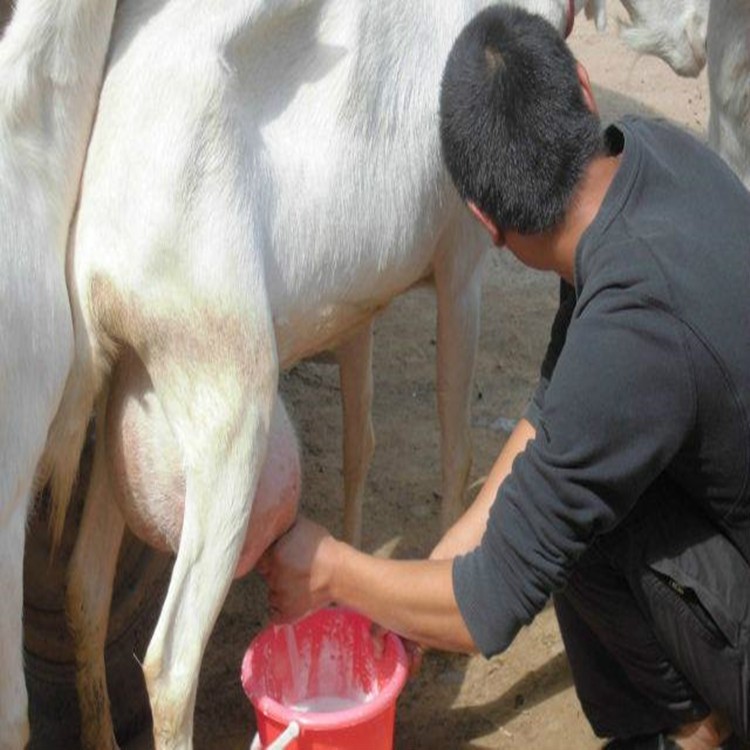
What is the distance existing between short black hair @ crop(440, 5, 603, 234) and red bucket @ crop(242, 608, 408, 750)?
0.94 m

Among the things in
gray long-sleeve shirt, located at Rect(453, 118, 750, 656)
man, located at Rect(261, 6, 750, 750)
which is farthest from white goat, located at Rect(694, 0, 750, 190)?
gray long-sleeve shirt, located at Rect(453, 118, 750, 656)

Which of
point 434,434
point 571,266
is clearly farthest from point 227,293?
point 434,434

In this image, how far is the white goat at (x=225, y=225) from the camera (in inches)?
115

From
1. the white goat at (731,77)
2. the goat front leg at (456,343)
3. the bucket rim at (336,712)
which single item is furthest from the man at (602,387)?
the white goat at (731,77)

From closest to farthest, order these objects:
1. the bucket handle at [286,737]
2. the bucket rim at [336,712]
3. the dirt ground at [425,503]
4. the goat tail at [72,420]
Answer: the bucket handle at [286,737] < the bucket rim at [336,712] < the goat tail at [72,420] < the dirt ground at [425,503]

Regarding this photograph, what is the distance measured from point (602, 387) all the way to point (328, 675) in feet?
3.48

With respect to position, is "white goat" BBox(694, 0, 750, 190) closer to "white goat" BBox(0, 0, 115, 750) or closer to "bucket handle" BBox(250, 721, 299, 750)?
"white goat" BBox(0, 0, 115, 750)

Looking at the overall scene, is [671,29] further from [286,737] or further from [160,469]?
[286,737]

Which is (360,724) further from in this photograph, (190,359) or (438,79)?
(438,79)

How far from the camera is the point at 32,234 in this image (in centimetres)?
279

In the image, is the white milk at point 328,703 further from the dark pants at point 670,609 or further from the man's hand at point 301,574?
the dark pants at point 670,609

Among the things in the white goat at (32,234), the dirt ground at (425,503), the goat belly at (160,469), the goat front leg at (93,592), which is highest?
the white goat at (32,234)

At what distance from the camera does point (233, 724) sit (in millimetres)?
3812

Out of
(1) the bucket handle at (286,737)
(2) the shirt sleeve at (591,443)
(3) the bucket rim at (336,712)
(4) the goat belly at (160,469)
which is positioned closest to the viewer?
(2) the shirt sleeve at (591,443)
